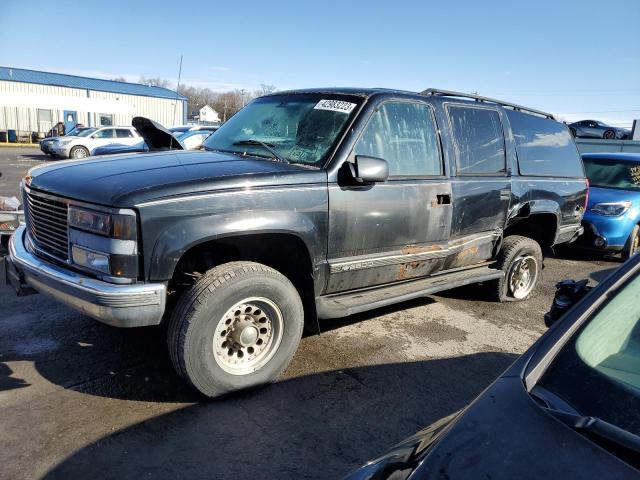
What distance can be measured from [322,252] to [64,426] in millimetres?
1892

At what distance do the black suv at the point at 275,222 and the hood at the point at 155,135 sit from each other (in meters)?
0.08

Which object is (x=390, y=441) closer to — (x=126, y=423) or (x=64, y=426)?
(x=126, y=423)

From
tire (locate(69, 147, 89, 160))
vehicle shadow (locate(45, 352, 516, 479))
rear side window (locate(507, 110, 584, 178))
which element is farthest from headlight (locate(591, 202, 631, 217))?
tire (locate(69, 147, 89, 160))

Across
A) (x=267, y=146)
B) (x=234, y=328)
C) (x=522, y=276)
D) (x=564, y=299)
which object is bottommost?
(x=522, y=276)

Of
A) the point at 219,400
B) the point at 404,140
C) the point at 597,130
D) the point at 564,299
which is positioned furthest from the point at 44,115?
the point at 564,299

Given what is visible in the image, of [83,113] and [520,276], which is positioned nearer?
[520,276]

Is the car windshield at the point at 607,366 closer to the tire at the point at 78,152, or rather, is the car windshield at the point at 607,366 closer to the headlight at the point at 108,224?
the headlight at the point at 108,224

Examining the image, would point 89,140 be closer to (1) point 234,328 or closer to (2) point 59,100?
(2) point 59,100

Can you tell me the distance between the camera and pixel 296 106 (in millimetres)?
4199

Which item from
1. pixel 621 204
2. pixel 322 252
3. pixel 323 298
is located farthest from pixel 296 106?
pixel 621 204

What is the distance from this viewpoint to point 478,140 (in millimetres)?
4816

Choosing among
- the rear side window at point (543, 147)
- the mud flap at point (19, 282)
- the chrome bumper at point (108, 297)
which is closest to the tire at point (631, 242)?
the rear side window at point (543, 147)

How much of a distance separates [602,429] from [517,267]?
4.50 meters

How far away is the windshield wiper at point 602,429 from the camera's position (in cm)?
128
